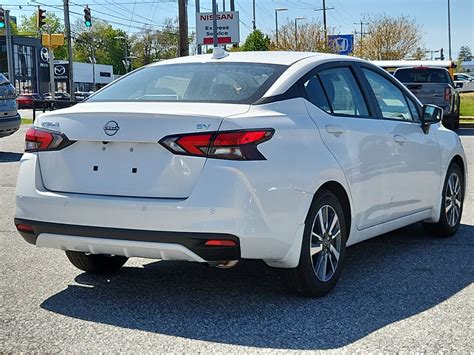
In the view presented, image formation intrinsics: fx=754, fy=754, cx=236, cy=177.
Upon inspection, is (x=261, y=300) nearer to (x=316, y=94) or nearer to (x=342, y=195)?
(x=342, y=195)

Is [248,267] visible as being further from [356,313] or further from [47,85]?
[47,85]

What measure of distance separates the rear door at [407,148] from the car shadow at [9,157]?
32.5ft

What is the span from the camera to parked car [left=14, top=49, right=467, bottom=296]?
14.3ft

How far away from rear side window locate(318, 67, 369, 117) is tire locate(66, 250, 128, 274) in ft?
6.40

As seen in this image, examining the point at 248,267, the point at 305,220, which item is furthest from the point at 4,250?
the point at 305,220

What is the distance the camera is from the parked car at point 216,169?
4.37 meters

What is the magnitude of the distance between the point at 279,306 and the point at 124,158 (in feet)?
4.44

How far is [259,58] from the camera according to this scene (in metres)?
5.45

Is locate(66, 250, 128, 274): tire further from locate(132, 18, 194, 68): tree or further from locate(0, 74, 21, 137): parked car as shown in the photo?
locate(132, 18, 194, 68): tree

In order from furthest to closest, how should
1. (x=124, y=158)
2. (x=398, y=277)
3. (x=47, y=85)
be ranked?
1. (x=47, y=85)
2. (x=398, y=277)
3. (x=124, y=158)

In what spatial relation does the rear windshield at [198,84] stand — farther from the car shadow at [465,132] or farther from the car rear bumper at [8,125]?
the car shadow at [465,132]

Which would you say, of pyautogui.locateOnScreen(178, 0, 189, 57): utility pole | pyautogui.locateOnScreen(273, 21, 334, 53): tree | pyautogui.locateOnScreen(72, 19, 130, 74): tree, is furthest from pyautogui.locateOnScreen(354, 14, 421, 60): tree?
pyautogui.locateOnScreen(72, 19, 130, 74): tree

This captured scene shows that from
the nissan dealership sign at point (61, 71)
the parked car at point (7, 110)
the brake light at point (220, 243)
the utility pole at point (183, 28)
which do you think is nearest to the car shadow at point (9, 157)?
the parked car at point (7, 110)

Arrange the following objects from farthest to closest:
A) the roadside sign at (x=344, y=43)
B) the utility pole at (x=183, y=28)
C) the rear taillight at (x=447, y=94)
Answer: the roadside sign at (x=344, y=43) < the utility pole at (x=183, y=28) < the rear taillight at (x=447, y=94)
